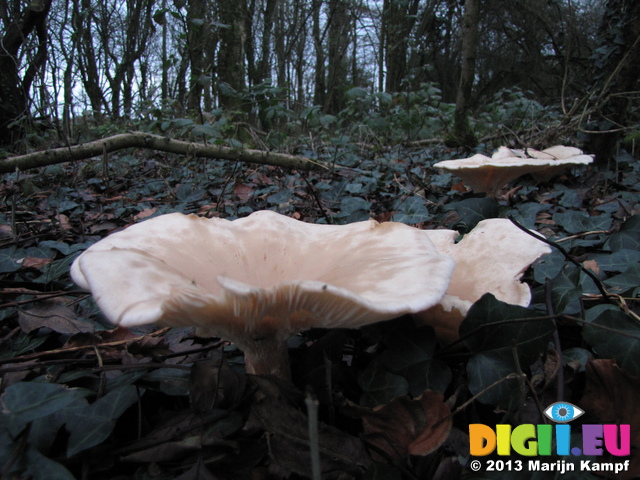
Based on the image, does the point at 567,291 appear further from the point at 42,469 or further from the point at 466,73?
the point at 466,73

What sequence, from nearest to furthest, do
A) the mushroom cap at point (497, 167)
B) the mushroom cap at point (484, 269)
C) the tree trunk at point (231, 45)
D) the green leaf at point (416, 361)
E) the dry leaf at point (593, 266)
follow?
the green leaf at point (416, 361)
the mushroom cap at point (484, 269)
the dry leaf at point (593, 266)
the mushroom cap at point (497, 167)
the tree trunk at point (231, 45)

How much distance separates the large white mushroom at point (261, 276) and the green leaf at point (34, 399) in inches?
11.7

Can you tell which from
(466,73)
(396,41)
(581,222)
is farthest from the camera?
(396,41)

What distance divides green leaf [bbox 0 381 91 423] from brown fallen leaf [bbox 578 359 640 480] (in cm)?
147

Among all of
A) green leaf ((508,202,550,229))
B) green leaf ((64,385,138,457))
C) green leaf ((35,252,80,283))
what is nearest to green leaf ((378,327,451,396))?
green leaf ((64,385,138,457))

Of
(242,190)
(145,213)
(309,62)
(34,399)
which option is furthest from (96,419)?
(309,62)

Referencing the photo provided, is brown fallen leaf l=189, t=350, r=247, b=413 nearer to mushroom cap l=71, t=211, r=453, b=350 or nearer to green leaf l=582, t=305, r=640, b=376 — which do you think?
mushroom cap l=71, t=211, r=453, b=350

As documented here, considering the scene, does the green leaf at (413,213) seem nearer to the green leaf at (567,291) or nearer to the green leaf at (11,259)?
the green leaf at (567,291)

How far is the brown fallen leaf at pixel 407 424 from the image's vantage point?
1.10 m

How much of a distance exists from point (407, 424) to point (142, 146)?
4.31 meters

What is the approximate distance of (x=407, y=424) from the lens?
45.4 inches

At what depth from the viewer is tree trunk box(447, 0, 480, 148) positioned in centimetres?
617

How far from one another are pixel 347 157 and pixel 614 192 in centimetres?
314

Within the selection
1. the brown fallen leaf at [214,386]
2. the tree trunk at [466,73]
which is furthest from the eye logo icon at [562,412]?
the tree trunk at [466,73]
